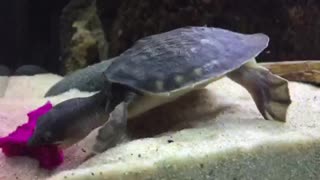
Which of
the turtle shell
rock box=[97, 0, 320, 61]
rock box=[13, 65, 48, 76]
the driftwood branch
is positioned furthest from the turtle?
rock box=[13, 65, 48, 76]

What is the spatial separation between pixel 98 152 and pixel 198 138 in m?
0.30

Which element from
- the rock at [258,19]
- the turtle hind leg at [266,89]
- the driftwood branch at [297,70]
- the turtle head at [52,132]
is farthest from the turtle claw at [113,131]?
the rock at [258,19]

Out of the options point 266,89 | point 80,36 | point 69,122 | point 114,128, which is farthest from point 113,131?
point 80,36

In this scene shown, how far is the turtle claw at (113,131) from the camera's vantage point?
1491mm

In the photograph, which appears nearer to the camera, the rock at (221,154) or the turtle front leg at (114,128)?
the rock at (221,154)

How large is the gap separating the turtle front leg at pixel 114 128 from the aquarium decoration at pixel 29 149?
143 millimetres

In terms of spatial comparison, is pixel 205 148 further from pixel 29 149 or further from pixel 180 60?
pixel 29 149

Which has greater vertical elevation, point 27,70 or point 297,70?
point 297,70

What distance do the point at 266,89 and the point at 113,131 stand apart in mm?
588

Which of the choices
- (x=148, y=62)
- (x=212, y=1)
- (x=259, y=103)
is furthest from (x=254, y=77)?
(x=212, y=1)

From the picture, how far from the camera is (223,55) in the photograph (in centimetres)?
167

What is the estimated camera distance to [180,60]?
5.26 ft

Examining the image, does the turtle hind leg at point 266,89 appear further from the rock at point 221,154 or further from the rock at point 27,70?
the rock at point 27,70

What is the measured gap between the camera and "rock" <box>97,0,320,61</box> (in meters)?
2.79
